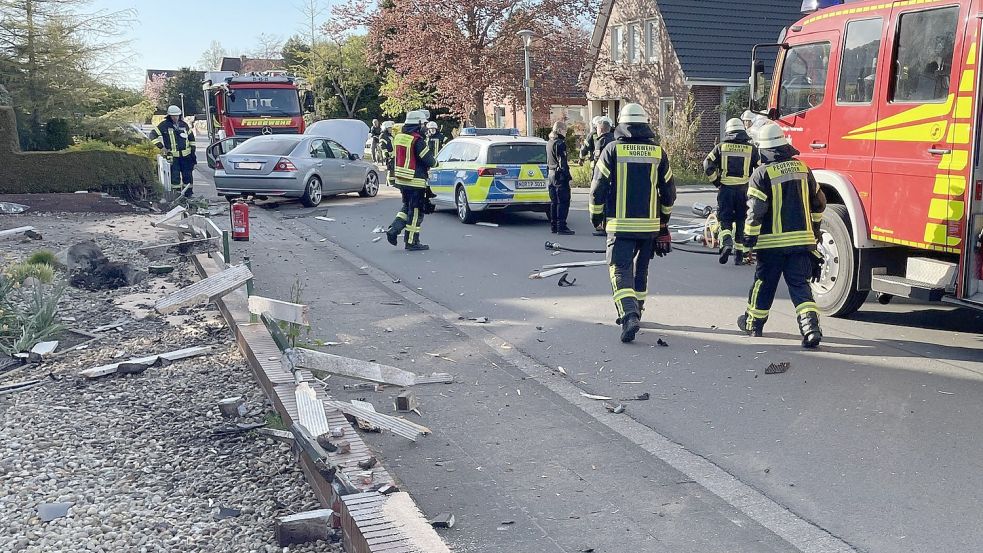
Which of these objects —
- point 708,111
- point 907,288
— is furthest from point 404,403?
point 708,111

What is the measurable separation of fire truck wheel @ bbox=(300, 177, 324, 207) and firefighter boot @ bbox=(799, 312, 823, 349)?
14.0 meters

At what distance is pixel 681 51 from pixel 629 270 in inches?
988

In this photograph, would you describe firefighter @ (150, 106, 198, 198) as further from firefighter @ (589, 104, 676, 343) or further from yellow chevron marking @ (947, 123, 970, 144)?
yellow chevron marking @ (947, 123, 970, 144)

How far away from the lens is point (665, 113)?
32.9 meters

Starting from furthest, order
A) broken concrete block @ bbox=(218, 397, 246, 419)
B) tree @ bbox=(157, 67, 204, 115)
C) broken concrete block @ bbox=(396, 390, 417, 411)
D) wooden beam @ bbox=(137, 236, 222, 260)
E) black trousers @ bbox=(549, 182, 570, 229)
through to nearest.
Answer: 1. tree @ bbox=(157, 67, 204, 115)
2. black trousers @ bbox=(549, 182, 570, 229)
3. wooden beam @ bbox=(137, 236, 222, 260)
4. broken concrete block @ bbox=(396, 390, 417, 411)
5. broken concrete block @ bbox=(218, 397, 246, 419)

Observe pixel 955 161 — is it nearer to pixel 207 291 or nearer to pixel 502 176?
pixel 207 291

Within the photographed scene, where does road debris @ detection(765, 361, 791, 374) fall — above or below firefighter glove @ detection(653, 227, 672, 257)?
below

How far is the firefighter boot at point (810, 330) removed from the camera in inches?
290

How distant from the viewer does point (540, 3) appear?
34.4 m

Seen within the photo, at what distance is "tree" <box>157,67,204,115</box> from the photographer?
79750 millimetres

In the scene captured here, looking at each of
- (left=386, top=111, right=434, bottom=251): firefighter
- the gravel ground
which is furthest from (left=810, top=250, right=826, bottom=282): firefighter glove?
(left=386, top=111, right=434, bottom=251): firefighter

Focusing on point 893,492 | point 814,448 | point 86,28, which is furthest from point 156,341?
point 86,28

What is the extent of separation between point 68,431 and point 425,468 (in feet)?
6.80

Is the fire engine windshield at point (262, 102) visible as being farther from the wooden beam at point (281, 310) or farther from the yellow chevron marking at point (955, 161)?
the yellow chevron marking at point (955, 161)
